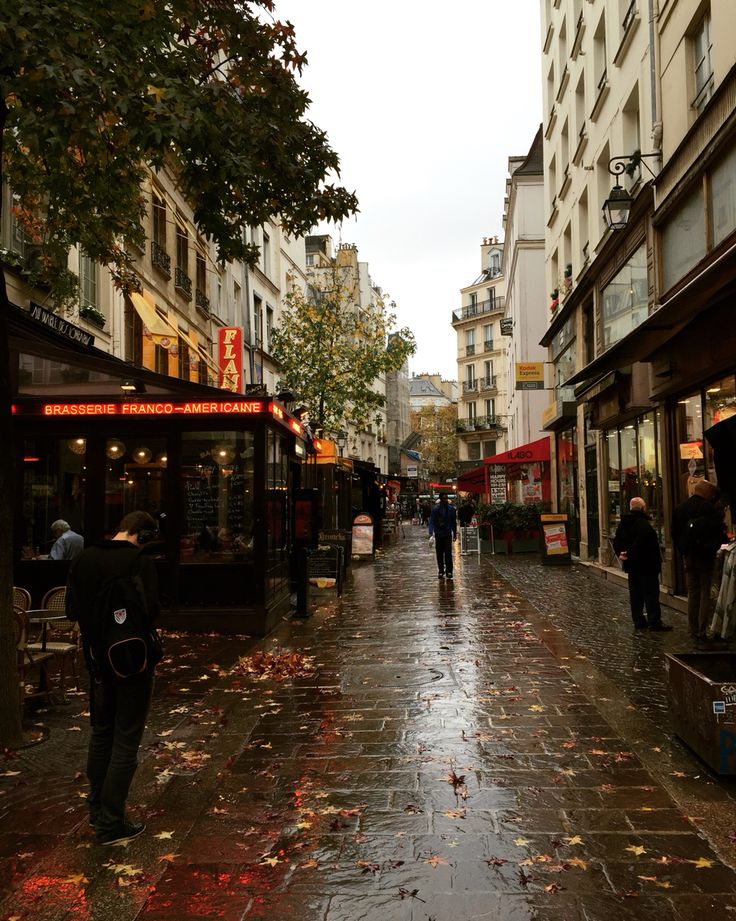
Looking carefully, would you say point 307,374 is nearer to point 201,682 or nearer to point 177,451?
point 177,451

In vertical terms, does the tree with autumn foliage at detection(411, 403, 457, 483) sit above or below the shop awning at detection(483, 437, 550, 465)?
above

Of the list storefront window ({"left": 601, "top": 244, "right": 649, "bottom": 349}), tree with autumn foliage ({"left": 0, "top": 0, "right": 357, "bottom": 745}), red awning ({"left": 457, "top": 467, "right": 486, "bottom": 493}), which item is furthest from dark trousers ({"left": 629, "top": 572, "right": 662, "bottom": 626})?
red awning ({"left": 457, "top": 467, "right": 486, "bottom": 493})

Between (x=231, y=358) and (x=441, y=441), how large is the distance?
57.5 m

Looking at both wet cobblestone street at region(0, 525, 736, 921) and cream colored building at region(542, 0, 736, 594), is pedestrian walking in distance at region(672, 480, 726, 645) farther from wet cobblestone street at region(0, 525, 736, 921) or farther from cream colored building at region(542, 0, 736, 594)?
cream colored building at region(542, 0, 736, 594)

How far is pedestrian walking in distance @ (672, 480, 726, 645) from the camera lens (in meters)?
8.78

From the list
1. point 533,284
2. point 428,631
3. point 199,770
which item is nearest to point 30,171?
point 199,770

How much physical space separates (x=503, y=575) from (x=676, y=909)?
47.5 ft

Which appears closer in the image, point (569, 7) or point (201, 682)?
point (201, 682)

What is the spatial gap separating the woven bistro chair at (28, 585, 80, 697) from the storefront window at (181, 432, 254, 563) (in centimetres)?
231

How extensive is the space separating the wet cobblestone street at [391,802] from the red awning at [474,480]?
72.9ft

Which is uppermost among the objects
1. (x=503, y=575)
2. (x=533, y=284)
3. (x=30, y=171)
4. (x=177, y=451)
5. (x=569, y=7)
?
(x=569, y=7)

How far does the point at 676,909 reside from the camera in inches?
134

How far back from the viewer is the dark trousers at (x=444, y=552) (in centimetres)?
1739

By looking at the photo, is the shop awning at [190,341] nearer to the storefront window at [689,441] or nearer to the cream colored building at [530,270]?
the storefront window at [689,441]
